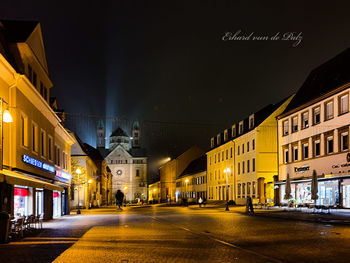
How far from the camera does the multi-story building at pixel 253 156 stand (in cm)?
5181

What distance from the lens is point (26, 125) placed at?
2267 cm

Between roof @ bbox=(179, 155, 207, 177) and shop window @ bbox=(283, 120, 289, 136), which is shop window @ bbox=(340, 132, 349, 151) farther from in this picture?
roof @ bbox=(179, 155, 207, 177)

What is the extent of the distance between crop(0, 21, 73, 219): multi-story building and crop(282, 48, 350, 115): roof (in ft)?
67.7

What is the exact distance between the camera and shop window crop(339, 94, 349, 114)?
33094 mm

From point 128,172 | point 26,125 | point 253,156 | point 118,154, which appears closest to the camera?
point 26,125

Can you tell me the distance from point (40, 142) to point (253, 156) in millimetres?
31825

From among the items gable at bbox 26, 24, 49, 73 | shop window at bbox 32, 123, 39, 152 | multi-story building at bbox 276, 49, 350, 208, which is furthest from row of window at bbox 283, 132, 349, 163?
gable at bbox 26, 24, 49, 73

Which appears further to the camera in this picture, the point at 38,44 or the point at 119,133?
the point at 119,133

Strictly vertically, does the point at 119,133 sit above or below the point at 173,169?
above

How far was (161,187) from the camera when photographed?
407ft

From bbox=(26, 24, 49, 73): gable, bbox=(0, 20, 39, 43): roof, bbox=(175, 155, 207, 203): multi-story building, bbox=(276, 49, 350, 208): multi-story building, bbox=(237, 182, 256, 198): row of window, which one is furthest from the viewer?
bbox=(175, 155, 207, 203): multi-story building

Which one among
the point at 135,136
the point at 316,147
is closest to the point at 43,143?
the point at 316,147

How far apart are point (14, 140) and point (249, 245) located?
11079mm

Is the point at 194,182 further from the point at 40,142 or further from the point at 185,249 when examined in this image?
the point at 185,249
